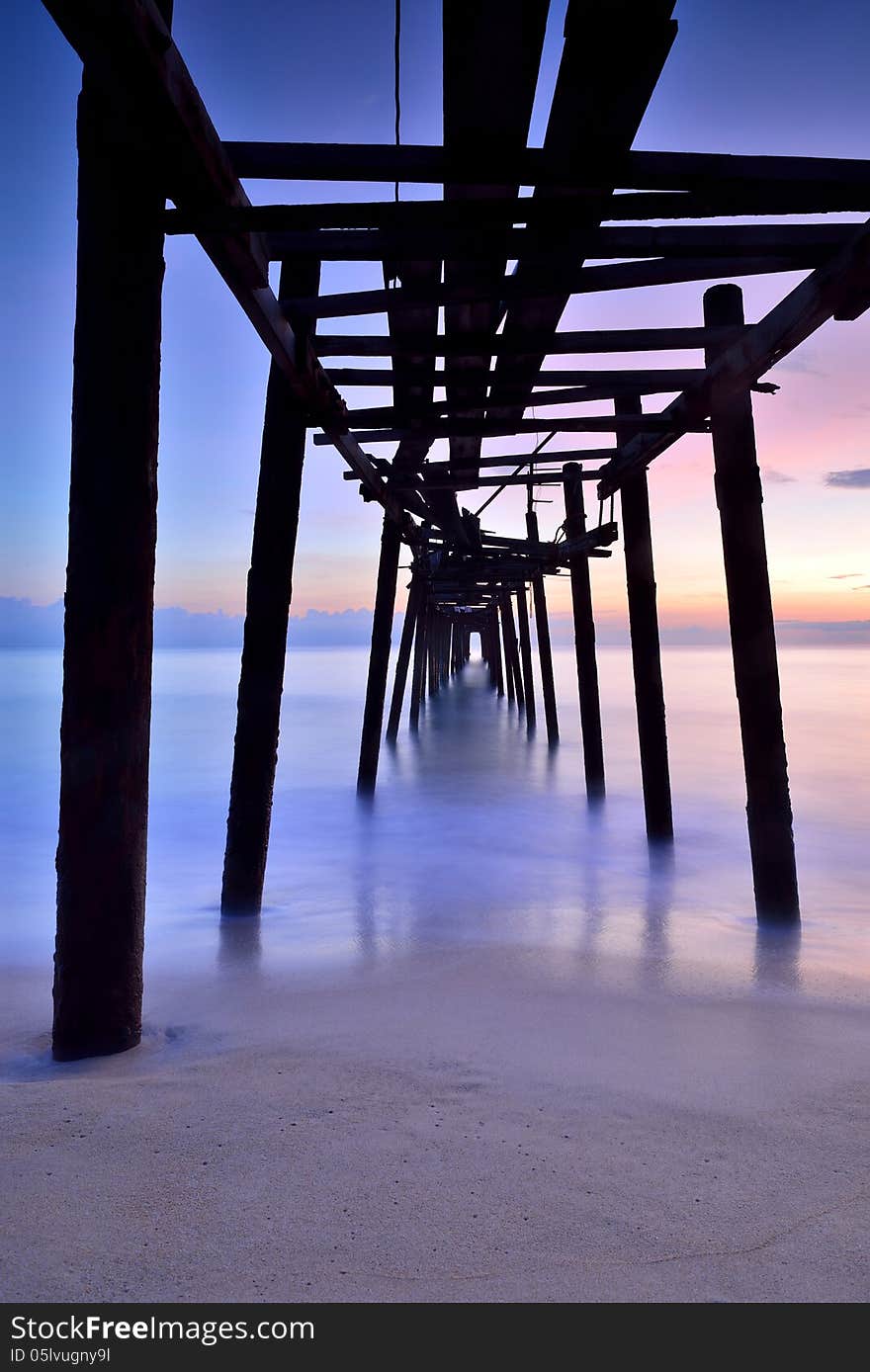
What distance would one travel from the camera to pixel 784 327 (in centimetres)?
373

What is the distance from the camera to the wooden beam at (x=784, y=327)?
3.21 meters

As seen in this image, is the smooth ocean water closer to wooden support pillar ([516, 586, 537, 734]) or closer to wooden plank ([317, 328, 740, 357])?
wooden support pillar ([516, 586, 537, 734])

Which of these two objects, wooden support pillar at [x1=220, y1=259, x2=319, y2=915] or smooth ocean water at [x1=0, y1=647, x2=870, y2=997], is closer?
smooth ocean water at [x1=0, y1=647, x2=870, y2=997]

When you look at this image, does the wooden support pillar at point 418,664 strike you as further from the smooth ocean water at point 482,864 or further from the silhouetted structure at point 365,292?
the silhouetted structure at point 365,292

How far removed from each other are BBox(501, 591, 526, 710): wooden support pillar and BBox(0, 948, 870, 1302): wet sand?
18550 mm

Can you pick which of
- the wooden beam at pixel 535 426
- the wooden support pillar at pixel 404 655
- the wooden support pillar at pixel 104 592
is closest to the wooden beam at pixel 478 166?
the wooden support pillar at pixel 104 592

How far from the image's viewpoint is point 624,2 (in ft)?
7.28

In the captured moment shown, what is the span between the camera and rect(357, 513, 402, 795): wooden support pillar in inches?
395

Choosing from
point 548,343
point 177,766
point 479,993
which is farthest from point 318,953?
point 177,766

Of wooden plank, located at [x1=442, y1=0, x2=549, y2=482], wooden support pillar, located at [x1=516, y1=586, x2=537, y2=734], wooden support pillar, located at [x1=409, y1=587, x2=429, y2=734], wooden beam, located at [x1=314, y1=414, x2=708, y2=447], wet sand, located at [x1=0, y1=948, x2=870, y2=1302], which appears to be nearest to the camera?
wet sand, located at [x1=0, y1=948, x2=870, y2=1302]

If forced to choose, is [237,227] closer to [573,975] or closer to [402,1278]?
[402,1278]

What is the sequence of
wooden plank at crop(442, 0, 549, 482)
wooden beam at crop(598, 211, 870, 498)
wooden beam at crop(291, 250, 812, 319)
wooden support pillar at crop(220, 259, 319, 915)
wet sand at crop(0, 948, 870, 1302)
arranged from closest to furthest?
wet sand at crop(0, 948, 870, 1302) → wooden plank at crop(442, 0, 549, 482) → wooden beam at crop(598, 211, 870, 498) → wooden beam at crop(291, 250, 812, 319) → wooden support pillar at crop(220, 259, 319, 915)

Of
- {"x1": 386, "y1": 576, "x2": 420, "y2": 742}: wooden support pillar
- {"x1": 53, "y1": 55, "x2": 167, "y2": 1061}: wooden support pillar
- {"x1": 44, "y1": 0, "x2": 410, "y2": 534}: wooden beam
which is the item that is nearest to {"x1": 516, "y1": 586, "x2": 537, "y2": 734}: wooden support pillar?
{"x1": 386, "y1": 576, "x2": 420, "y2": 742}: wooden support pillar

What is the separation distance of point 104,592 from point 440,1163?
1799 millimetres
